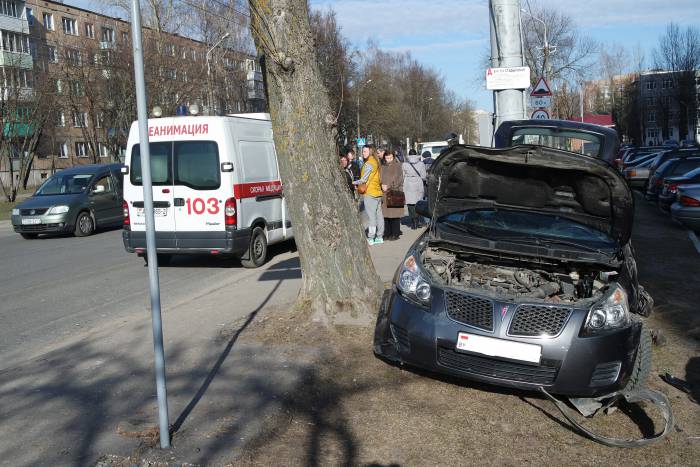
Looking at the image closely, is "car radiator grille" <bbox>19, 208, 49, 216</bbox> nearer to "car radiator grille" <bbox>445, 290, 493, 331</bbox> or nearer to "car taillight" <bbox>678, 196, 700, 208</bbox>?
"car taillight" <bbox>678, 196, 700, 208</bbox>

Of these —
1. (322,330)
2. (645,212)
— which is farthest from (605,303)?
(645,212)

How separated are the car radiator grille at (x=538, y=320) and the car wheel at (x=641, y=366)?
62cm

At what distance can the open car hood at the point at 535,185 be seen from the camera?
5.69m

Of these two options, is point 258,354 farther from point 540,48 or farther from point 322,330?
point 540,48

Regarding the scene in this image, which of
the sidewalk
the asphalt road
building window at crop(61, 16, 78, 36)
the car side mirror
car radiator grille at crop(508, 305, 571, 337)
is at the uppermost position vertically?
building window at crop(61, 16, 78, 36)

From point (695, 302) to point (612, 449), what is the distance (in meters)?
4.41

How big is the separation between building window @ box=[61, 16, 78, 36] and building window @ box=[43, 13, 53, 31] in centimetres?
95

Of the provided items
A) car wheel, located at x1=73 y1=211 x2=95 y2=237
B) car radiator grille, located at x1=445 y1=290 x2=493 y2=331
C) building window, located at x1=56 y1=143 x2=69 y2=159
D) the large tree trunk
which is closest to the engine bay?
car radiator grille, located at x1=445 y1=290 x2=493 y2=331

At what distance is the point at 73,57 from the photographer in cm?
3597

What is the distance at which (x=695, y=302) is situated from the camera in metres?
8.12

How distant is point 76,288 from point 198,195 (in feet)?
7.25

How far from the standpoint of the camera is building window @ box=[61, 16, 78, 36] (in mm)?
63281

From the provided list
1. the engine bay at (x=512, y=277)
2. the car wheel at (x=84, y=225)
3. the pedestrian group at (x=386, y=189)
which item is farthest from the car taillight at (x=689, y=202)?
the car wheel at (x=84, y=225)

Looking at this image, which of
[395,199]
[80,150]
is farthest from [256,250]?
[80,150]
